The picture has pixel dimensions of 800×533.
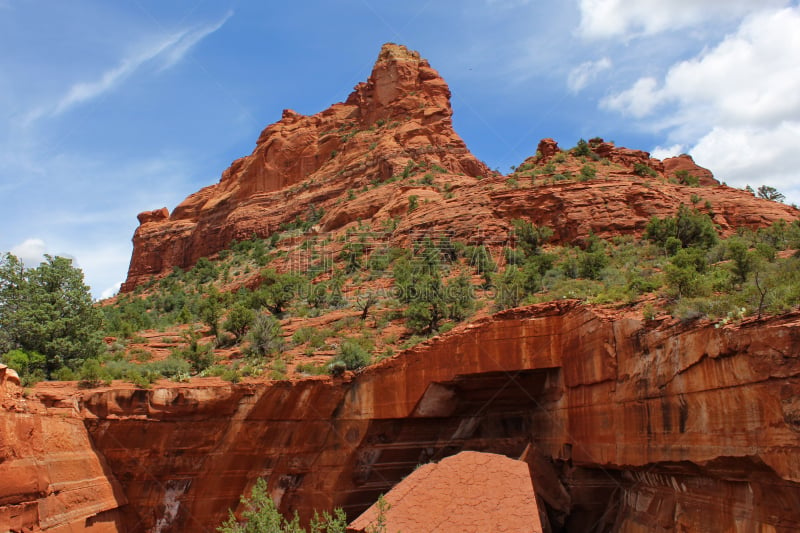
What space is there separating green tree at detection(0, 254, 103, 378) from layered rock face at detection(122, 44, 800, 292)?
63.7 feet

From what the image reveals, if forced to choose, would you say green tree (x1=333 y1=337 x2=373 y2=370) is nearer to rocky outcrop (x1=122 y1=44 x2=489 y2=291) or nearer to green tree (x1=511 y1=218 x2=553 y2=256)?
green tree (x1=511 y1=218 x2=553 y2=256)

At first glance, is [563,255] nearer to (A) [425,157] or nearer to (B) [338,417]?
(B) [338,417]

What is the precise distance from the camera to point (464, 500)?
10516mm

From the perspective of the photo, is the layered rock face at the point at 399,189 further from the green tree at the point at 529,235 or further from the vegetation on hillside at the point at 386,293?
the vegetation on hillside at the point at 386,293

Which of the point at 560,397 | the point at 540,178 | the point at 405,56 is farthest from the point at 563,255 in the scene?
the point at 405,56

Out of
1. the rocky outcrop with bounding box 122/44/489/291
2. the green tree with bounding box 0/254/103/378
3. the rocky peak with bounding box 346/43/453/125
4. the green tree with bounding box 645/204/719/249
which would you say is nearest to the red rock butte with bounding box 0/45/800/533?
the green tree with bounding box 0/254/103/378

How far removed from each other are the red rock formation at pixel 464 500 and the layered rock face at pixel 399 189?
20729 millimetres

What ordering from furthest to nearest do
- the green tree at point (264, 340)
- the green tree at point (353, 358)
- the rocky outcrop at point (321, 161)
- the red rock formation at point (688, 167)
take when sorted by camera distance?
the red rock formation at point (688, 167), the rocky outcrop at point (321, 161), the green tree at point (264, 340), the green tree at point (353, 358)

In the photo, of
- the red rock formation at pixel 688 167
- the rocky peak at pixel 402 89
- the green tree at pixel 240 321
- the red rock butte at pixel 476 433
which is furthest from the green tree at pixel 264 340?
the red rock formation at pixel 688 167

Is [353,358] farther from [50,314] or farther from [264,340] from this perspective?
[50,314]

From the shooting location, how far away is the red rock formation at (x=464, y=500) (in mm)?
9898

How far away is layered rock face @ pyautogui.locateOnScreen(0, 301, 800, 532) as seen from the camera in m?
8.15

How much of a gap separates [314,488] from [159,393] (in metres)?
4.25

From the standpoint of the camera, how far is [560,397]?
42.1 feet
